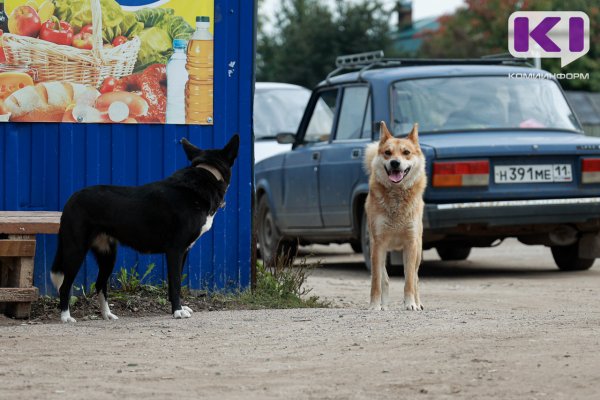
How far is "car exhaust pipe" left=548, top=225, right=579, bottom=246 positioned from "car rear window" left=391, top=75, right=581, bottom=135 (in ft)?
3.57

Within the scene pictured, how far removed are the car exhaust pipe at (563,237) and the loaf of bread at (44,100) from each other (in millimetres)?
5656

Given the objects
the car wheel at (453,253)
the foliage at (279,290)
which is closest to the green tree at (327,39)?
the car wheel at (453,253)

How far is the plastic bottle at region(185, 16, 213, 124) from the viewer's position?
10.6 meters

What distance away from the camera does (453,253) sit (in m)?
16.8

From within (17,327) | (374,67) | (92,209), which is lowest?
(17,327)

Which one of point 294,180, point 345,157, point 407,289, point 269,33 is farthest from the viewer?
point 269,33

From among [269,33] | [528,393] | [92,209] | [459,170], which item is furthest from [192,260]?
[269,33]

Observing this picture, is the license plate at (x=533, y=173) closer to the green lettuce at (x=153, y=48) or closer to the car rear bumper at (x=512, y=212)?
the car rear bumper at (x=512, y=212)

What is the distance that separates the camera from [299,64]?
53281 mm

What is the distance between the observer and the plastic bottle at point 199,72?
10.6 m

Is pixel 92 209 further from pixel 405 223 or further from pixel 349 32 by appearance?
pixel 349 32

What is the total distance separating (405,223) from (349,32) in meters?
42.2

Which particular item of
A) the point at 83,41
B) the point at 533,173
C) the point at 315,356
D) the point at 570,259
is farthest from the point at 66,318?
the point at 570,259

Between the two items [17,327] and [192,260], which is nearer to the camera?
[17,327]
